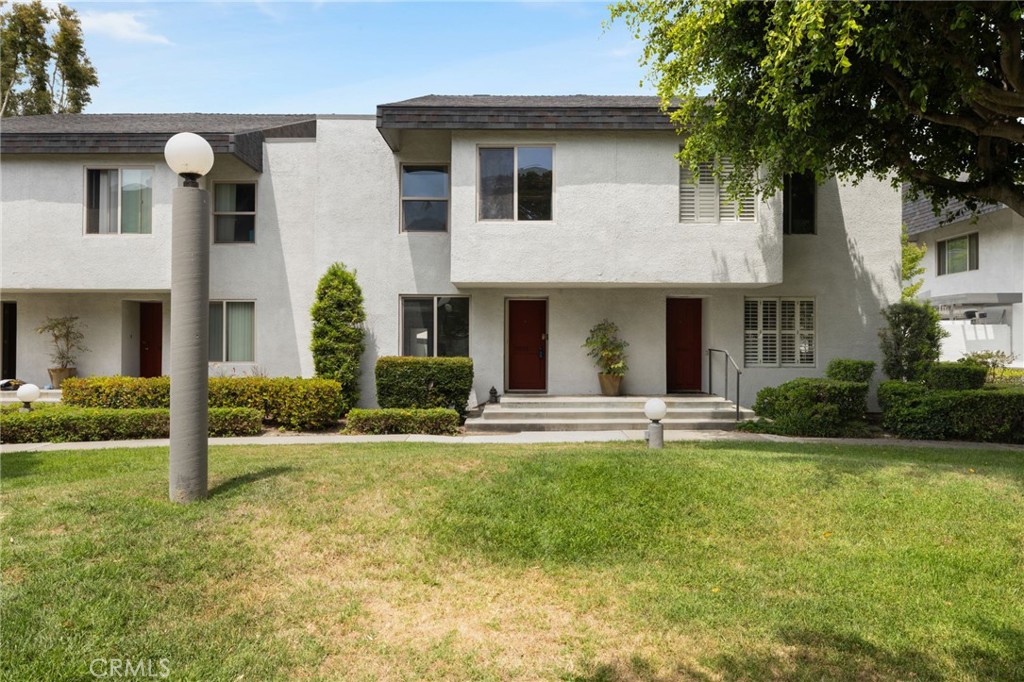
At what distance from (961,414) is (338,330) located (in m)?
12.6

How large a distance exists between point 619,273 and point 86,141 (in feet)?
40.6

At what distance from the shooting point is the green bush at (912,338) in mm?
13320

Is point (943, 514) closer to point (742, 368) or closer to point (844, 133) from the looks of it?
point (844, 133)

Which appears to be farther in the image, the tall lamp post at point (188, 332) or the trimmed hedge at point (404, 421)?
the trimmed hedge at point (404, 421)

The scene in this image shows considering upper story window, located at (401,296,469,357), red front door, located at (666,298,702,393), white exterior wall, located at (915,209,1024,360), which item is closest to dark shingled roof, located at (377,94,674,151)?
upper story window, located at (401,296,469,357)

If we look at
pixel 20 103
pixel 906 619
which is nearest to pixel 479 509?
pixel 906 619

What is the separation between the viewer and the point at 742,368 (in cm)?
1425

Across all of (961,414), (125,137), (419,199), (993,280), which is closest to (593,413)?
(419,199)

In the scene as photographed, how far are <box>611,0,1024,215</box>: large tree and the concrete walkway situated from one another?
4.39 m

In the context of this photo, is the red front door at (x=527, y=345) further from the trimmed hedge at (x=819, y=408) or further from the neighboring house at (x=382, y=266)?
the trimmed hedge at (x=819, y=408)

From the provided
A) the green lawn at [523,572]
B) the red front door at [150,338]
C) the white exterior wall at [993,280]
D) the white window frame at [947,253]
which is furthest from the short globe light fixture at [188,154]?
the white window frame at [947,253]

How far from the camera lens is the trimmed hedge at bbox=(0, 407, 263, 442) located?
10.7 metres

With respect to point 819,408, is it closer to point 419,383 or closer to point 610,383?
point 610,383

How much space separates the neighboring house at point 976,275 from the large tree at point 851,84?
534 inches
